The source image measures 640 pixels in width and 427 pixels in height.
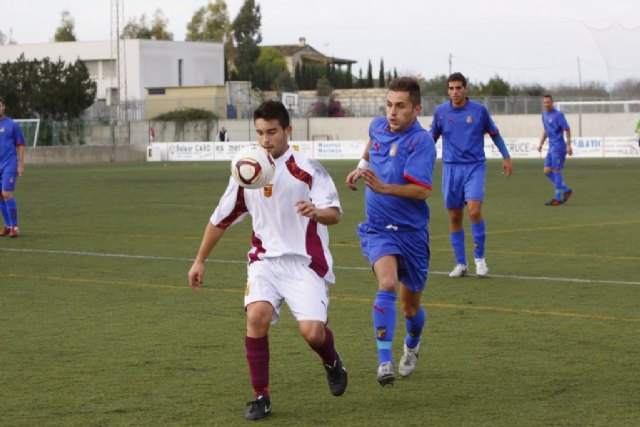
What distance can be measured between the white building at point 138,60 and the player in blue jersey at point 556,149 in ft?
A: 247

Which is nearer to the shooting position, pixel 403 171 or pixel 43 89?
pixel 403 171

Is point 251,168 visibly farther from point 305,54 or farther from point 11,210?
point 305,54

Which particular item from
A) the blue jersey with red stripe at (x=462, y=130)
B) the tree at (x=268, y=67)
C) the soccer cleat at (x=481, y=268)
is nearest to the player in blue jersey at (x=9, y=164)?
the blue jersey with red stripe at (x=462, y=130)

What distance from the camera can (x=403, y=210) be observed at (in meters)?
7.90

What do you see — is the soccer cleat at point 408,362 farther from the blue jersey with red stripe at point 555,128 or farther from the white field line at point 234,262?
the blue jersey with red stripe at point 555,128

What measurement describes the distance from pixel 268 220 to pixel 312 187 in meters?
0.32

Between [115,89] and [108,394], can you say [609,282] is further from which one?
[115,89]

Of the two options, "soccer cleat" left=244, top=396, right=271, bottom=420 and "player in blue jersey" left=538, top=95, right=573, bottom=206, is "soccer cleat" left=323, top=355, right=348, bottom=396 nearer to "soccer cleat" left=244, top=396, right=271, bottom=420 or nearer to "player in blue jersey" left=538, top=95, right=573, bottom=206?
"soccer cleat" left=244, top=396, right=271, bottom=420

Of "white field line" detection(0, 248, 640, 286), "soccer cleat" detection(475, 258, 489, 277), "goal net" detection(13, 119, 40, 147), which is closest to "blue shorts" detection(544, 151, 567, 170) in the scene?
"white field line" detection(0, 248, 640, 286)

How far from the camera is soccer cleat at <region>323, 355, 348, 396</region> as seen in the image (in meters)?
6.98

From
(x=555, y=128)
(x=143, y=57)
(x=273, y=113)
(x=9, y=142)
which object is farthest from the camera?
(x=143, y=57)

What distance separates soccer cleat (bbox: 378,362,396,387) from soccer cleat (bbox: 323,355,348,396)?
258 mm

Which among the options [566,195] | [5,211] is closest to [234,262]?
[5,211]

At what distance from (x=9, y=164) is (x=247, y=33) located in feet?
439
